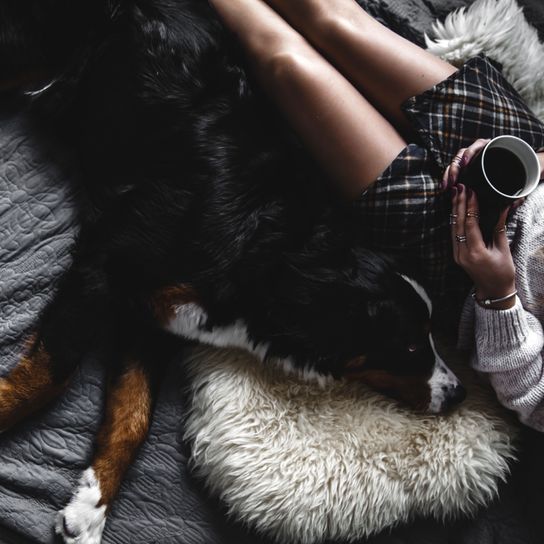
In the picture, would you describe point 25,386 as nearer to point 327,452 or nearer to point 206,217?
point 206,217

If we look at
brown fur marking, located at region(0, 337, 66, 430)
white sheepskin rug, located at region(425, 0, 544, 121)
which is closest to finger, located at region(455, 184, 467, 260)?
white sheepskin rug, located at region(425, 0, 544, 121)

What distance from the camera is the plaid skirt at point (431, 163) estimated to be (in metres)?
1.45

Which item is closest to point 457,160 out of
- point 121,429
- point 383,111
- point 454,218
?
point 454,218

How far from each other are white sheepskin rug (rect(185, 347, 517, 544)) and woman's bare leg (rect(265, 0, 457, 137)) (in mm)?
718

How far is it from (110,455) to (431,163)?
100 centimetres

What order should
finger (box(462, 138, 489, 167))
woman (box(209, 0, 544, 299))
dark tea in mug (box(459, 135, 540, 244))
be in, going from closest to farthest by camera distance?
dark tea in mug (box(459, 135, 540, 244))
finger (box(462, 138, 489, 167))
woman (box(209, 0, 544, 299))

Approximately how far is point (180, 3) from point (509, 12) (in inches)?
36.1

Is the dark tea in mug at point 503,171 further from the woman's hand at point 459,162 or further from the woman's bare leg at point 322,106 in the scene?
the woman's bare leg at point 322,106

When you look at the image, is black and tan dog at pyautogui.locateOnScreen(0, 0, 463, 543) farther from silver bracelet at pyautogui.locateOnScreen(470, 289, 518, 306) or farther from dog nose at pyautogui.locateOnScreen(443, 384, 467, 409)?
silver bracelet at pyautogui.locateOnScreen(470, 289, 518, 306)

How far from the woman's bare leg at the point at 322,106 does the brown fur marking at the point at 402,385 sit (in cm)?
43

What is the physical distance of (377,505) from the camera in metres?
1.49

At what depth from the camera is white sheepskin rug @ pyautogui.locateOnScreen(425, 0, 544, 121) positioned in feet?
5.77

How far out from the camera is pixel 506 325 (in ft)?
4.62

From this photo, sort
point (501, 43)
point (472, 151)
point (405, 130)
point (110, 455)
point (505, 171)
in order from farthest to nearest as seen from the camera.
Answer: point (501, 43)
point (405, 130)
point (110, 455)
point (472, 151)
point (505, 171)
